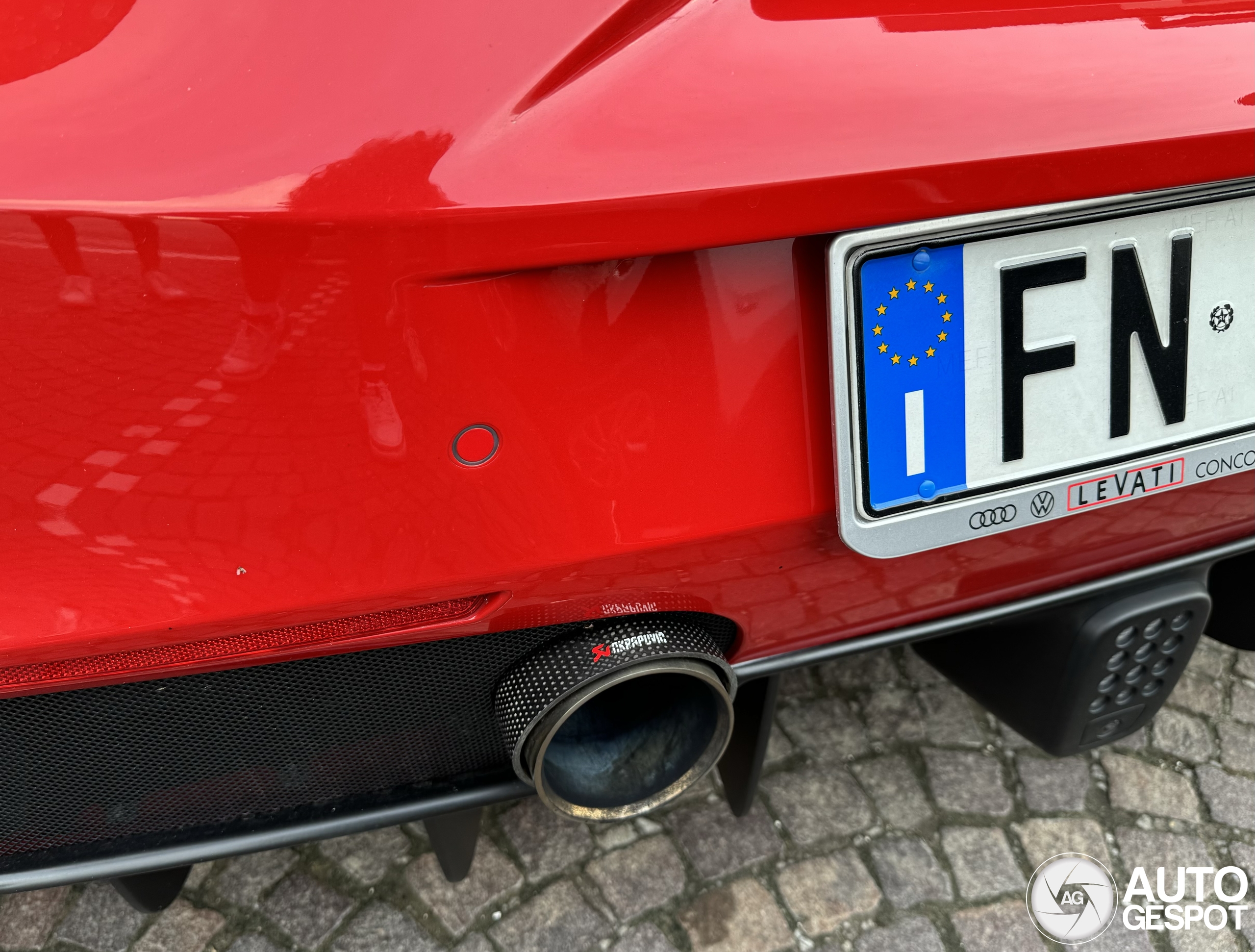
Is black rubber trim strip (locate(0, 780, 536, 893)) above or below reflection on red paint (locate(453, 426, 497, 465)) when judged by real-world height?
below

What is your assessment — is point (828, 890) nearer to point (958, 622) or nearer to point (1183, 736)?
point (958, 622)

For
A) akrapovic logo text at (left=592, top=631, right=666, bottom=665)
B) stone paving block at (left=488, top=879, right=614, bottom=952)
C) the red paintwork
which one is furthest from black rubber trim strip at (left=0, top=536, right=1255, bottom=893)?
stone paving block at (left=488, top=879, right=614, bottom=952)

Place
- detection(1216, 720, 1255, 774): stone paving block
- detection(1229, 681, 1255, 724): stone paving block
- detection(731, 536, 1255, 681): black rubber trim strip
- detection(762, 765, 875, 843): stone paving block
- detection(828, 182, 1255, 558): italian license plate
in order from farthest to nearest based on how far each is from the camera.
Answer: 1. detection(1229, 681, 1255, 724): stone paving block
2. detection(1216, 720, 1255, 774): stone paving block
3. detection(762, 765, 875, 843): stone paving block
4. detection(731, 536, 1255, 681): black rubber trim strip
5. detection(828, 182, 1255, 558): italian license plate

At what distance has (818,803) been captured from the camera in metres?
1.92

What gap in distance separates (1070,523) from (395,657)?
2.79ft

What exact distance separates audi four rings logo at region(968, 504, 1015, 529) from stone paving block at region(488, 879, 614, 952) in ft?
3.23

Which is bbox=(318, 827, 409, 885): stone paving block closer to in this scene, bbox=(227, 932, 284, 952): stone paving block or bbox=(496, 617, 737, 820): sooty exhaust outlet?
bbox=(227, 932, 284, 952): stone paving block

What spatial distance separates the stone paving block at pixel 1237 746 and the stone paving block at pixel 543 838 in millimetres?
1264

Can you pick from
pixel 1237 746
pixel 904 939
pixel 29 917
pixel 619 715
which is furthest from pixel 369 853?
pixel 1237 746

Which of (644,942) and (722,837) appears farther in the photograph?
(722,837)

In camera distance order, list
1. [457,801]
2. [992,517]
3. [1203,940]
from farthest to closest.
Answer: [1203,940]
[457,801]
[992,517]

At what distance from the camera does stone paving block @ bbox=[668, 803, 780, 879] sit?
1.81 metres

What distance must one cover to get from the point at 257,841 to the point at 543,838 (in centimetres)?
72

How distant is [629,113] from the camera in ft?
3.01
